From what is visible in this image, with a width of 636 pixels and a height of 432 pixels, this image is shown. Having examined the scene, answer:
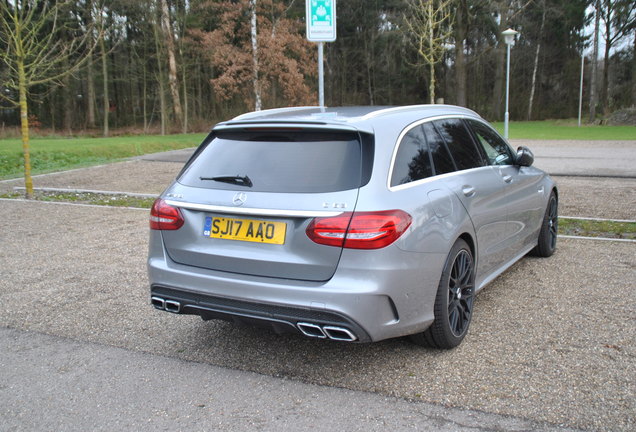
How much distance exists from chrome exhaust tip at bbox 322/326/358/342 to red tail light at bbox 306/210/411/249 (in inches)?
18.0

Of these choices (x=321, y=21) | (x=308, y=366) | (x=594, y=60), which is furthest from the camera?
(x=594, y=60)

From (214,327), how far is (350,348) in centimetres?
112

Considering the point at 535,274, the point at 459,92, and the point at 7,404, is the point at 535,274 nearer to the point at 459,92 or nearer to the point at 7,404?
the point at 7,404

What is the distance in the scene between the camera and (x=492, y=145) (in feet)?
17.1

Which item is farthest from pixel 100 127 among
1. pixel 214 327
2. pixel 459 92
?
pixel 214 327

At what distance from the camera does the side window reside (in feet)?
16.4

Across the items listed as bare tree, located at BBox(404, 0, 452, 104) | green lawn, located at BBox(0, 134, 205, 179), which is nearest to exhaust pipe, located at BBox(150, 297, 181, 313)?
green lawn, located at BBox(0, 134, 205, 179)

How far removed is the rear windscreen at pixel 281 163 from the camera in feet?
11.1

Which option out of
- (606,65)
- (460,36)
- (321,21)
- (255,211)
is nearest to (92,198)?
(321,21)

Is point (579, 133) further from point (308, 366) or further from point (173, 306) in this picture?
point (173, 306)

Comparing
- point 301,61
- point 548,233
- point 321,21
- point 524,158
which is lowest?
point 548,233

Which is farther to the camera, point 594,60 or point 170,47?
point 594,60

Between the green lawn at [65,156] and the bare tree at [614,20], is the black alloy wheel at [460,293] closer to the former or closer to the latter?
the green lawn at [65,156]

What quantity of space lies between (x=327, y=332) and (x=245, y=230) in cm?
76
